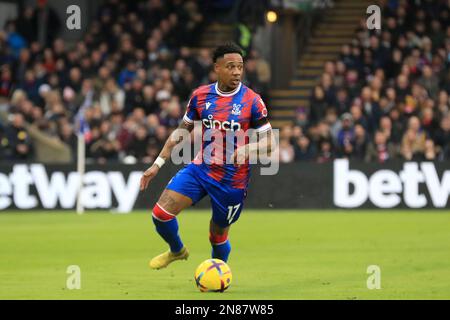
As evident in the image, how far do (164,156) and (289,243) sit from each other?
6048mm

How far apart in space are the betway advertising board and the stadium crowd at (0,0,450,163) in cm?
61

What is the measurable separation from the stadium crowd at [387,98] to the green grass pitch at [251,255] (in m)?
1.88

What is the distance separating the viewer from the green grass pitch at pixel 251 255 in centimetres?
1270

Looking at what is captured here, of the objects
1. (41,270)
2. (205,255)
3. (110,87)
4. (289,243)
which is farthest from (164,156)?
(110,87)

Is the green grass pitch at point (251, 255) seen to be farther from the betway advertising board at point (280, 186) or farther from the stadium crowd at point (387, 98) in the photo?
the stadium crowd at point (387, 98)

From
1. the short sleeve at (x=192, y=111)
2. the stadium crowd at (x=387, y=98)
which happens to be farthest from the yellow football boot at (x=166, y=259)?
the stadium crowd at (x=387, y=98)

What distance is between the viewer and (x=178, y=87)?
3012cm

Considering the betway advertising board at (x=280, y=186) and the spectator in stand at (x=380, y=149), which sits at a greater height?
the spectator in stand at (x=380, y=149)

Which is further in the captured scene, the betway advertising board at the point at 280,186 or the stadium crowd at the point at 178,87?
the stadium crowd at the point at 178,87

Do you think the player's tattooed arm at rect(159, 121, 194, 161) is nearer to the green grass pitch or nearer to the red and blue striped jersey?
the red and blue striped jersey

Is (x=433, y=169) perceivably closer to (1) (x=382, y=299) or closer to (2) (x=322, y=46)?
(2) (x=322, y=46)

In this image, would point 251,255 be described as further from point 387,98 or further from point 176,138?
point 387,98

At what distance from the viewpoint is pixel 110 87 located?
97.7ft
